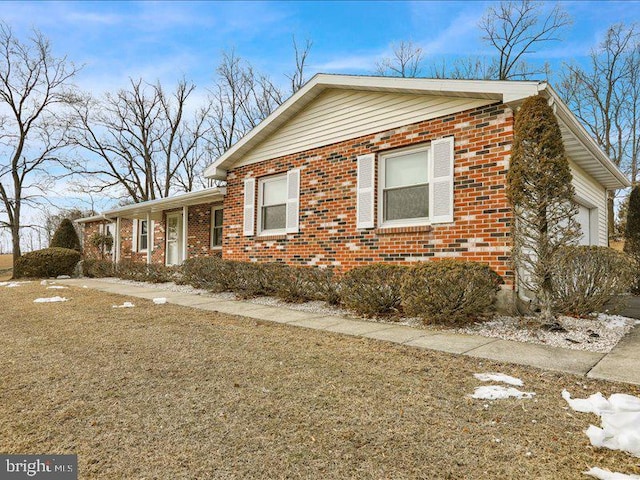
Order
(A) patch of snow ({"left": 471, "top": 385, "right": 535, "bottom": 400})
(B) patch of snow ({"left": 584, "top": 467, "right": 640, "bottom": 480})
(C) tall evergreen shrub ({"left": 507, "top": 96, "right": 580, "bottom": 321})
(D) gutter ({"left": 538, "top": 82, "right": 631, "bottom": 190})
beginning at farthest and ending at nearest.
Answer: (D) gutter ({"left": 538, "top": 82, "right": 631, "bottom": 190}), (C) tall evergreen shrub ({"left": 507, "top": 96, "right": 580, "bottom": 321}), (A) patch of snow ({"left": 471, "top": 385, "right": 535, "bottom": 400}), (B) patch of snow ({"left": 584, "top": 467, "right": 640, "bottom": 480})

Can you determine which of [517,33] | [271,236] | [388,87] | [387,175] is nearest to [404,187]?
[387,175]

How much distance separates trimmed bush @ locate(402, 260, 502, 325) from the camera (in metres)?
5.26

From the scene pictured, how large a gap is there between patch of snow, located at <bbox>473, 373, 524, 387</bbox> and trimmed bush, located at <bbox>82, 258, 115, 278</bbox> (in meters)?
14.2

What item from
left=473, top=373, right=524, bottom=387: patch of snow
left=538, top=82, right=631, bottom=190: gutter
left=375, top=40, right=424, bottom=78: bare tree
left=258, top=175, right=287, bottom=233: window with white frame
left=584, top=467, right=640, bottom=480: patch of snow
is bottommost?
left=473, top=373, right=524, bottom=387: patch of snow

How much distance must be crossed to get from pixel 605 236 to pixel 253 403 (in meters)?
12.4

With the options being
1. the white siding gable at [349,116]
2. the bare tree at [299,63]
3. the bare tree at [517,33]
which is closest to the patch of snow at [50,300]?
the white siding gable at [349,116]

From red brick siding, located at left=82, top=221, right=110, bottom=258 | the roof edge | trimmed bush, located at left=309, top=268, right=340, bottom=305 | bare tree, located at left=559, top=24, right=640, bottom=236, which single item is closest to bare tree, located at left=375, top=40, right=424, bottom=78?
bare tree, located at left=559, top=24, right=640, bottom=236

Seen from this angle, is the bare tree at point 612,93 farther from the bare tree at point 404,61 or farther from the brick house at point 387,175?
the brick house at point 387,175

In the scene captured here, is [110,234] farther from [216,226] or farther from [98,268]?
[216,226]

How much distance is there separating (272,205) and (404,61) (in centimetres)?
1710

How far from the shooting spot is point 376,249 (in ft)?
25.1

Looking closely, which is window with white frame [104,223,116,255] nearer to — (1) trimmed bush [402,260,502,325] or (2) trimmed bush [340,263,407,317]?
(2) trimmed bush [340,263,407,317]

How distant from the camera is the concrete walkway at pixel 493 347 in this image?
3.54 m

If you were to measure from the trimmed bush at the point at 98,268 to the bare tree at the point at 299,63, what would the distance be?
15.8m
